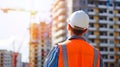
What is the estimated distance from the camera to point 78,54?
8.21ft

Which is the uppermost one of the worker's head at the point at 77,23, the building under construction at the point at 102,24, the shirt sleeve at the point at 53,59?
the worker's head at the point at 77,23

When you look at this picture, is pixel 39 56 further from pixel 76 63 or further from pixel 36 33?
pixel 76 63

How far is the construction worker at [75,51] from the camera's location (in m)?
2.44

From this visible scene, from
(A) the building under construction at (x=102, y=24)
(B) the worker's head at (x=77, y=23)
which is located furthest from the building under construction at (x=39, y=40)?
(B) the worker's head at (x=77, y=23)

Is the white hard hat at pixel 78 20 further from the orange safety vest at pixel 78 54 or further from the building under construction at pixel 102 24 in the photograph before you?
the building under construction at pixel 102 24

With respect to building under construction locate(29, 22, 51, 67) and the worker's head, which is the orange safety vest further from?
building under construction locate(29, 22, 51, 67)

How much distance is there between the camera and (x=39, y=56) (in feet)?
271

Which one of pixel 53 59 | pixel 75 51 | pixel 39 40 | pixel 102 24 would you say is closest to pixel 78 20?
pixel 75 51

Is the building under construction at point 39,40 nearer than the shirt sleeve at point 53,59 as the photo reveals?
No

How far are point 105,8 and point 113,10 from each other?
5.71ft

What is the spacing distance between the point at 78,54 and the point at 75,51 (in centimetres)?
3

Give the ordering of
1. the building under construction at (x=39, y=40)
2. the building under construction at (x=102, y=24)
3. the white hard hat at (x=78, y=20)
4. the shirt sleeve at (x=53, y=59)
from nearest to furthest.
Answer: the shirt sleeve at (x=53, y=59)
the white hard hat at (x=78, y=20)
the building under construction at (x=102, y=24)
the building under construction at (x=39, y=40)

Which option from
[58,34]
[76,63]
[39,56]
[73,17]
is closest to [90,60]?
[76,63]

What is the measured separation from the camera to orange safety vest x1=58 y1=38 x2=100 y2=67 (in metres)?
2.47
